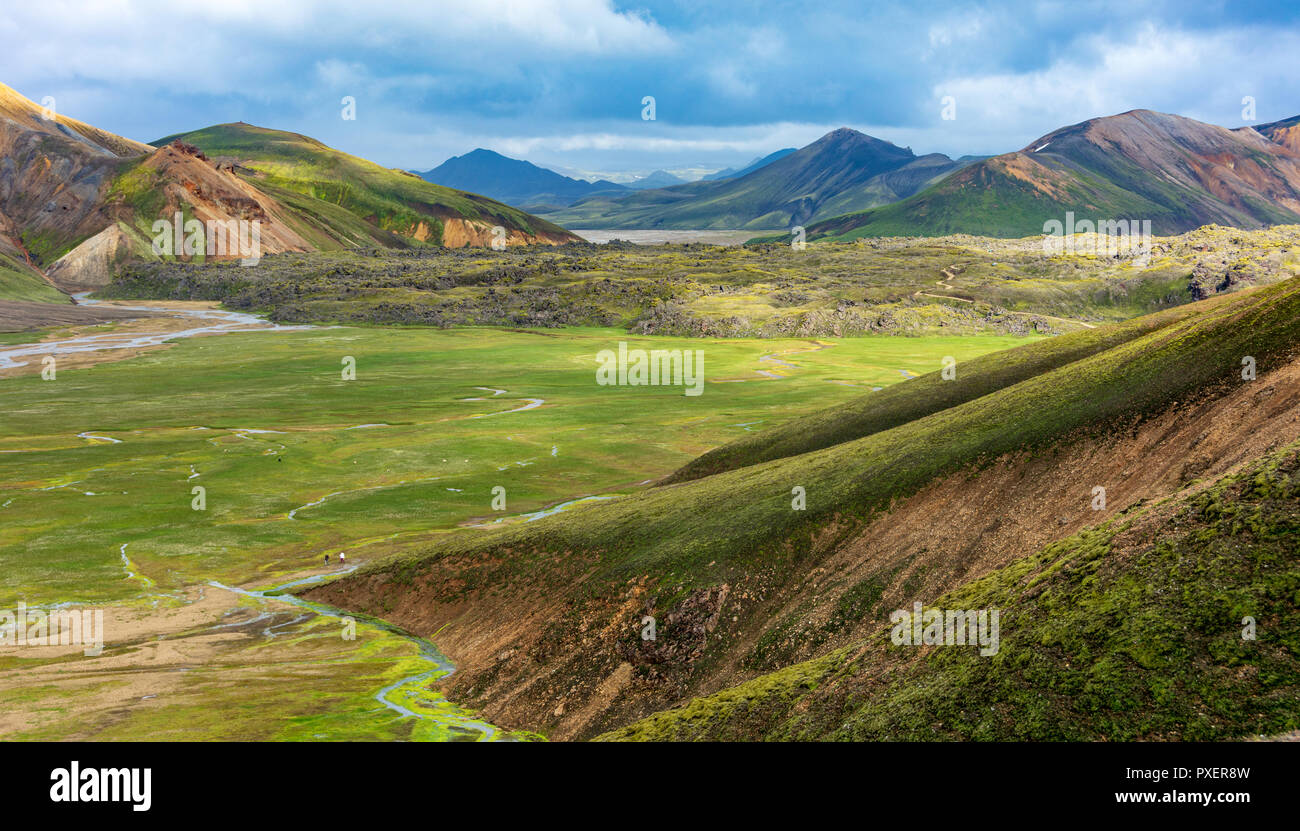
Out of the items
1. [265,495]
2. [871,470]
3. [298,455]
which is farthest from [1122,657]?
[298,455]

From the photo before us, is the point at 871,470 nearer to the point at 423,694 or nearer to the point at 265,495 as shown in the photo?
the point at 423,694

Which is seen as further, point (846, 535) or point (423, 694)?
point (846, 535)

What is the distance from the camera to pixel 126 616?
6956cm

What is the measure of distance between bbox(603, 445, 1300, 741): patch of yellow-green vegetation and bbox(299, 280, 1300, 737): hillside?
9655mm

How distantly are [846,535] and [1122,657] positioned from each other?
29.0 meters

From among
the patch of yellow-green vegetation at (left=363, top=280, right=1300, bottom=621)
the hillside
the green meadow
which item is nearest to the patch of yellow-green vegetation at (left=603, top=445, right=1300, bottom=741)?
the hillside

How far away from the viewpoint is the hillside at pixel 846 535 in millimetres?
47781

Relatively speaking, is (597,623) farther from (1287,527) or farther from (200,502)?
(200,502)

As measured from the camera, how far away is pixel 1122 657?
1107 inches

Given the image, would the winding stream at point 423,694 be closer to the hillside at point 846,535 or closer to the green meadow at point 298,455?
the hillside at point 846,535

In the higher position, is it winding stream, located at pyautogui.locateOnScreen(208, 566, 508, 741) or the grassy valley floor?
the grassy valley floor

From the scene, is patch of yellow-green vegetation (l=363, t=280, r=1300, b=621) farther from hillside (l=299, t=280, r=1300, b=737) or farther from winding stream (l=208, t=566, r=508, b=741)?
winding stream (l=208, t=566, r=508, b=741)

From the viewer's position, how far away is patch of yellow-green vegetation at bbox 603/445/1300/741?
25609mm
